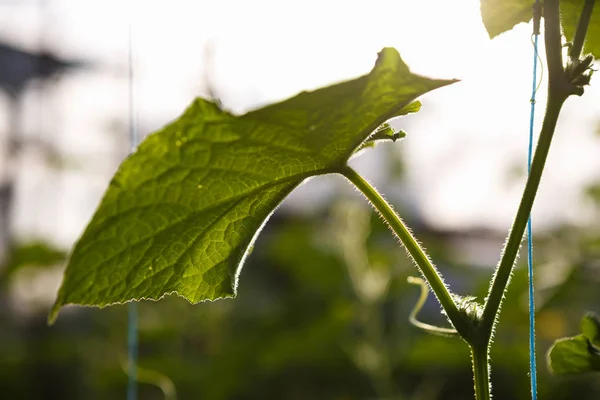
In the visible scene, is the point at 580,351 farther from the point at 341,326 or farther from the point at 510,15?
the point at 341,326

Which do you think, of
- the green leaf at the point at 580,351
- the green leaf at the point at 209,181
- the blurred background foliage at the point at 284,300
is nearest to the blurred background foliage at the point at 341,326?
the blurred background foliage at the point at 284,300

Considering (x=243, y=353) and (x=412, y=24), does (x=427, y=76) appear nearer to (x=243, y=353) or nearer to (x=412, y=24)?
(x=412, y=24)

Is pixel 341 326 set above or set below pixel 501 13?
below

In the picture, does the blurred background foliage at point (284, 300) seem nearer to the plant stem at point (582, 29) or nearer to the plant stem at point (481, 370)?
the plant stem at point (582, 29)

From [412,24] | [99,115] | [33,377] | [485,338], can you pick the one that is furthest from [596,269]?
[33,377]

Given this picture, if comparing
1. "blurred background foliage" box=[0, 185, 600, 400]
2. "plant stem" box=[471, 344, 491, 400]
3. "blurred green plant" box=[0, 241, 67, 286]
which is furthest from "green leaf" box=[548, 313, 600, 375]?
"blurred green plant" box=[0, 241, 67, 286]

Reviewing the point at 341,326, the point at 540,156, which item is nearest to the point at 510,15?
the point at 540,156
